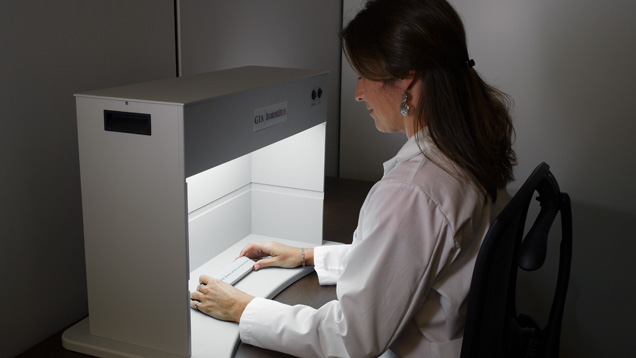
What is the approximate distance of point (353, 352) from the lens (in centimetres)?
102

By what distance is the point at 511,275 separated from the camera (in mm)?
966

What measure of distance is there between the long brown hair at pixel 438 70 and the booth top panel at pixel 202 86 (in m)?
0.26

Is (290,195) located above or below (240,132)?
below

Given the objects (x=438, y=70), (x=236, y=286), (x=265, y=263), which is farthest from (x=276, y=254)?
(x=438, y=70)

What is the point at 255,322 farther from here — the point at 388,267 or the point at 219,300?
the point at 388,267

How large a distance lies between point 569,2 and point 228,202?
146 cm

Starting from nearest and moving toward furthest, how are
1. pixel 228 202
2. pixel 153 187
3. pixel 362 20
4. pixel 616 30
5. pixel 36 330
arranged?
pixel 153 187 → pixel 362 20 → pixel 36 330 → pixel 228 202 → pixel 616 30

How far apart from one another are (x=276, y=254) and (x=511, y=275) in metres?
0.69

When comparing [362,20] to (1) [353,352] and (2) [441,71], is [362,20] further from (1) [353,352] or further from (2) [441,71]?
(1) [353,352]

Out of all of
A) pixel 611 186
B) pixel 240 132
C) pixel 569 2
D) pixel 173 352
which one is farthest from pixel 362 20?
pixel 611 186

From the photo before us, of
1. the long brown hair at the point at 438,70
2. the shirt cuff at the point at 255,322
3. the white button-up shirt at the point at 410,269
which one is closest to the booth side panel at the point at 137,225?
the shirt cuff at the point at 255,322

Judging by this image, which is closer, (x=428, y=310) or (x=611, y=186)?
(x=428, y=310)

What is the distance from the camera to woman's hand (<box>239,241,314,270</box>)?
149cm

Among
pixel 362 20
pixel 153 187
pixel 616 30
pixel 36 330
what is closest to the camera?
pixel 153 187
